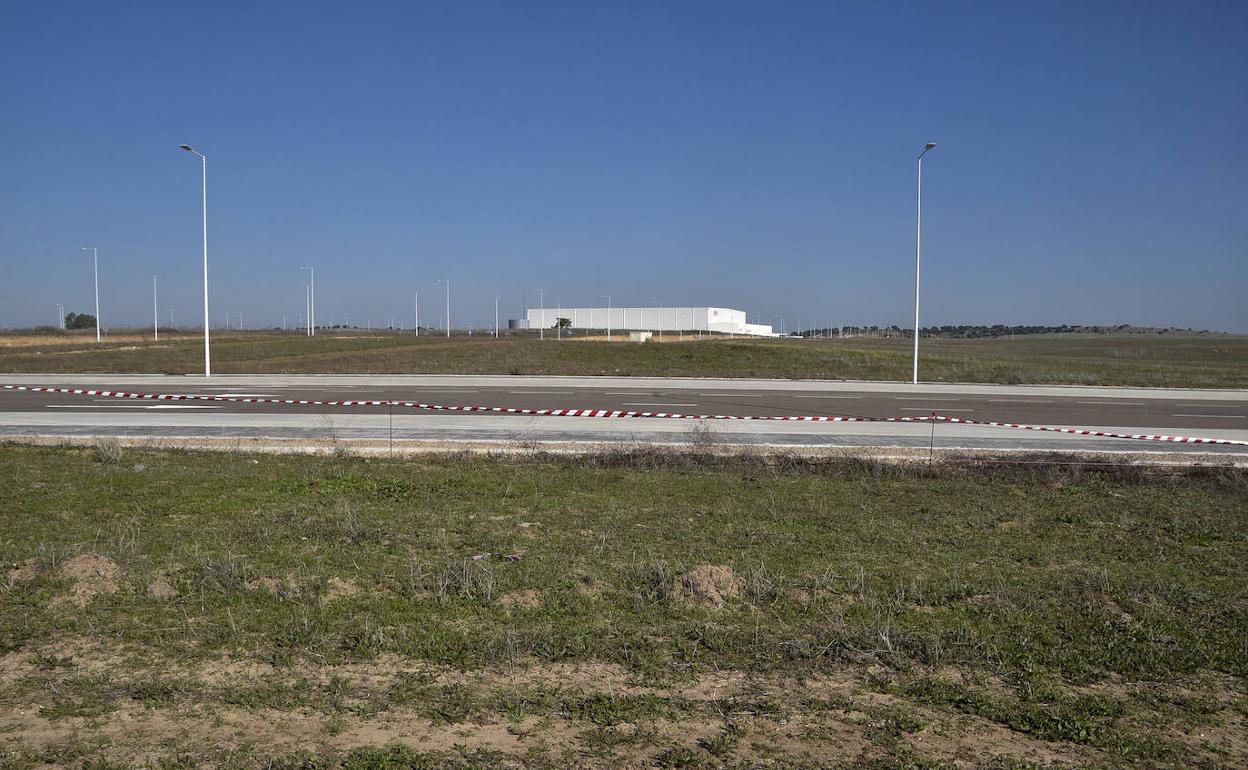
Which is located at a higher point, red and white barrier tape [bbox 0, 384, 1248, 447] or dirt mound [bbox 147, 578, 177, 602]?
red and white barrier tape [bbox 0, 384, 1248, 447]

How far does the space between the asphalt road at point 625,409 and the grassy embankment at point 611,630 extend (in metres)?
6.43

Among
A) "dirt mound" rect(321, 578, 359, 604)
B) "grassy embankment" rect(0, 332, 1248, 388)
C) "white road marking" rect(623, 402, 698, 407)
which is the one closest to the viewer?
"dirt mound" rect(321, 578, 359, 604)

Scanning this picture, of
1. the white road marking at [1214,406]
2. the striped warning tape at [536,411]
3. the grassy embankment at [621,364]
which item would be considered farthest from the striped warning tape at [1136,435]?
the grassy embankment at [621,364]

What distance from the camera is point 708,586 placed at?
6.73 metres

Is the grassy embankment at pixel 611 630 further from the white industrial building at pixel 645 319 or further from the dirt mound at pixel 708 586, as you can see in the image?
the white industrial building at pixel 645 319

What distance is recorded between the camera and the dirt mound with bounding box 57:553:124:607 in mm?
6519

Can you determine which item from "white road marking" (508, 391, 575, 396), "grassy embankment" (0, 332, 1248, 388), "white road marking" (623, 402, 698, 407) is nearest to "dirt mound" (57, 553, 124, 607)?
"white road marking" (623, 402, 698, 407)

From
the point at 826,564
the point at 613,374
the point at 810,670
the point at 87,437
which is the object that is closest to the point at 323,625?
the point at 810,670

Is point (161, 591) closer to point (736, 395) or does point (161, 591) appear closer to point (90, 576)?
point (90, 576)

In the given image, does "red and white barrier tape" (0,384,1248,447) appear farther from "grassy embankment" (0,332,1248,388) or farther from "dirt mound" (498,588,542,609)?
"grassy embankment" (0,332,1248,388)

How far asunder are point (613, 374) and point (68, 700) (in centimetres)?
3254

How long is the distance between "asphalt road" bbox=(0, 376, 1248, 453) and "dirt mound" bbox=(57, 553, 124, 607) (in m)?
9.21

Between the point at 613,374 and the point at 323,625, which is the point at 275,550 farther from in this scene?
the point at 613,374

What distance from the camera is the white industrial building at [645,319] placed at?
124219 millimetres
